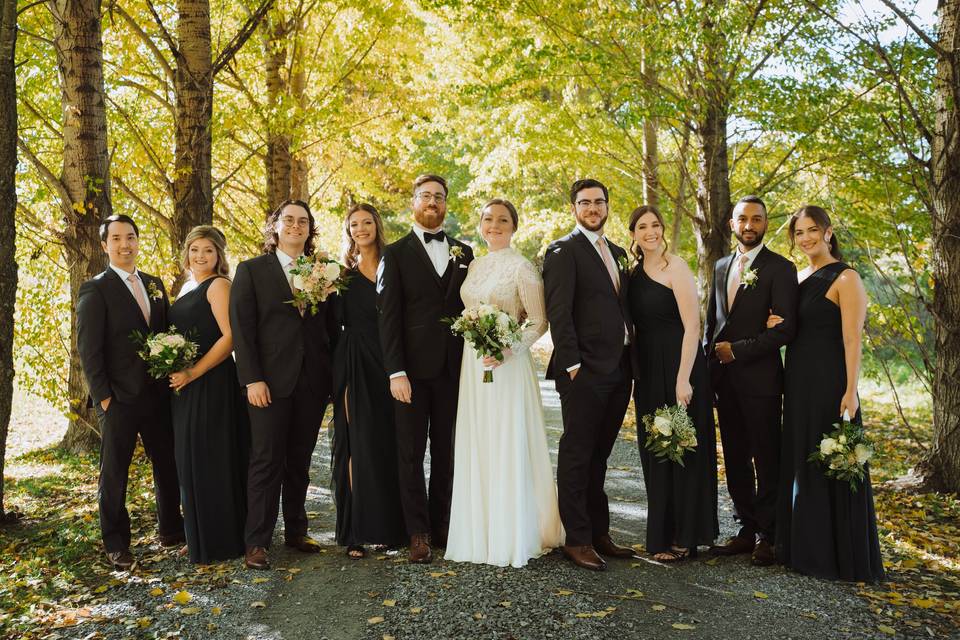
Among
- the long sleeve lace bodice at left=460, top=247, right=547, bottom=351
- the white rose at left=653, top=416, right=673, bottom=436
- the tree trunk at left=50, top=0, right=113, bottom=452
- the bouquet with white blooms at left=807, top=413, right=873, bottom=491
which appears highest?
the tree trunk at left=50, top=0, right=113, bottom=452

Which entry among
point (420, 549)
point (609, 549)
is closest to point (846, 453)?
point (609, 549)

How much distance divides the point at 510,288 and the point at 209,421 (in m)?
2.30

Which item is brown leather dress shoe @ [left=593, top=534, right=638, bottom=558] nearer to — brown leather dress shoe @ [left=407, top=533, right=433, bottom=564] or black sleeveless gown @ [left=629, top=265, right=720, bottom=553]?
black sleeveless gown @ [left=629, top=265, right=720, bottom=553]

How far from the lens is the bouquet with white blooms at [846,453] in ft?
15.4

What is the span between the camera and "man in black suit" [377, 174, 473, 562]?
502 centimetres

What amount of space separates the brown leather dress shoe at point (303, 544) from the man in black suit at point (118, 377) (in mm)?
1060

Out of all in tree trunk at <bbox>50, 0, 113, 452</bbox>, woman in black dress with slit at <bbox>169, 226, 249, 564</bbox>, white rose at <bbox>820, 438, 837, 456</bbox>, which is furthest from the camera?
tree trunk at <bbox>50, 0, 113, 452</bbox>

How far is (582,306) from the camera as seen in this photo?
196 inches

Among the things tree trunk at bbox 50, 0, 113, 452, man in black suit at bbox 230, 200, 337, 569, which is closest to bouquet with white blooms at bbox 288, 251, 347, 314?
man in black suit at bbox 230, 200, 337, 569

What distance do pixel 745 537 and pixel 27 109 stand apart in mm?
10861

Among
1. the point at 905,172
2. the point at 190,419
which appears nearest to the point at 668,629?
the point at 190,419

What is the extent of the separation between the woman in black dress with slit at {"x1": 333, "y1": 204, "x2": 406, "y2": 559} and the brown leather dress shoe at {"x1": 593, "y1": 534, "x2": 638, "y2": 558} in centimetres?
138

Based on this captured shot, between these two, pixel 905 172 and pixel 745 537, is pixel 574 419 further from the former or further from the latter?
pixel 905 172

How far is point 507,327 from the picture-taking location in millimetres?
4637
